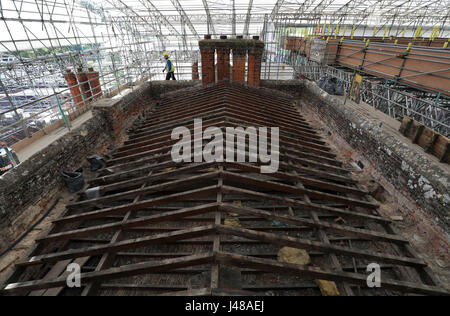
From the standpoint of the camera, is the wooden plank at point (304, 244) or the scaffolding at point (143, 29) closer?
the wooden plank at point (304, 244)

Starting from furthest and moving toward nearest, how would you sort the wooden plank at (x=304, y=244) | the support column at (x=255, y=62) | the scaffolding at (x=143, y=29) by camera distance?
1. the scaffolding at (x=143, y=29)
2. the support column at (x=255, y=62)
3. the wooden plank at (x=304, y=244)

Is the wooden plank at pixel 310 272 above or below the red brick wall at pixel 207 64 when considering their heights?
below

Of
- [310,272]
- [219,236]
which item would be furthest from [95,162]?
[310,272]

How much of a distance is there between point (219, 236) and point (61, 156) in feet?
12.3

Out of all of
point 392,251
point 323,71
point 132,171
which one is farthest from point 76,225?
point 323,71

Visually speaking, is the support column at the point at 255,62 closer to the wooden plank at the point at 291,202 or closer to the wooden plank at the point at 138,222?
the wooden plank at the point at 291,202

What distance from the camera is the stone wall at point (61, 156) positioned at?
10.9 ft

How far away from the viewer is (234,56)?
26.5 feet

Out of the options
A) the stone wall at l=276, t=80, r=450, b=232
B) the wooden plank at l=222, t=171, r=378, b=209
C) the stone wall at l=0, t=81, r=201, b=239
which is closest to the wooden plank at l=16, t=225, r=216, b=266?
the stone wall at l=0, t=81, r=201, b=239

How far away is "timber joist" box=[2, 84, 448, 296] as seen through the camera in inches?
99.3

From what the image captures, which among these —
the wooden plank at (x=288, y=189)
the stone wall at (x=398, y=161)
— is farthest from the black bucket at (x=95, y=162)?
the stone wall at (x=398, y=161)

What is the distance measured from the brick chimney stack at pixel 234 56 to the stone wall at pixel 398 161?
3.13 m

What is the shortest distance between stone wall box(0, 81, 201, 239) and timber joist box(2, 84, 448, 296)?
56cm

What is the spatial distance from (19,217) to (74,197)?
84 centimetres
